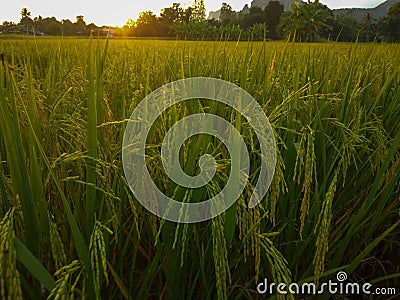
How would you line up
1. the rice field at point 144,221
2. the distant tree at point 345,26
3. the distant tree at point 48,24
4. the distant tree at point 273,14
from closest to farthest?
the rice field at point 144,221, the distant tree at point 48,24, the distant tree at point 345,26, the distant tree at point 273,14

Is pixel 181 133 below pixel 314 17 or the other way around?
below

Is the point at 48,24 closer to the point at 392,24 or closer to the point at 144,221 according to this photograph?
the point at 144,221

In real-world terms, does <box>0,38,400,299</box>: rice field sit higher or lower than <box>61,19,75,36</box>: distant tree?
lower

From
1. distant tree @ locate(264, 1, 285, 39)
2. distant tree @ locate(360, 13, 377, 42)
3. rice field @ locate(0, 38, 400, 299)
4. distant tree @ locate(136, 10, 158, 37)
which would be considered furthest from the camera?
distant tree @ locate(264, 1, 285, 39)

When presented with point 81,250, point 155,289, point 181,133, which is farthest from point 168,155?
point 155,289

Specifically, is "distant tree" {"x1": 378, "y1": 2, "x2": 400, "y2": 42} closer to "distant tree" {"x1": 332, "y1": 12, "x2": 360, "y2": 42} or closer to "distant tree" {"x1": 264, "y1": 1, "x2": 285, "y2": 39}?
"distant tree" {"x1": 332, "y1": 12, "x2": 360, "y2": 42}

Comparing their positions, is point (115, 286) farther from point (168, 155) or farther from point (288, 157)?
point (288, 157)

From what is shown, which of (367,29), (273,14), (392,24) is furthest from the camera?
(273,14)

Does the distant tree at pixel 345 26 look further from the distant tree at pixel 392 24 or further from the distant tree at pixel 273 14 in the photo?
the distant tree at pixel 273 14

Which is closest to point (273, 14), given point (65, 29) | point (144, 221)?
point (65, 29)

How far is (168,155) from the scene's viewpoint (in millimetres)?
749

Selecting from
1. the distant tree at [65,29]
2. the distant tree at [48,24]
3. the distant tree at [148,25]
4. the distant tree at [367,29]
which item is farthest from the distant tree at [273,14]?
the distant tree at [65,29]

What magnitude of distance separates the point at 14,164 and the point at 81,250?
222mm

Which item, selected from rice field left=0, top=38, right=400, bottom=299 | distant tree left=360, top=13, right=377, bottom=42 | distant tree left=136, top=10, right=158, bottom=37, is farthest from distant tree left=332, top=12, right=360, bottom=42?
distant tree left=136, top=10, right=158, bottom=37
